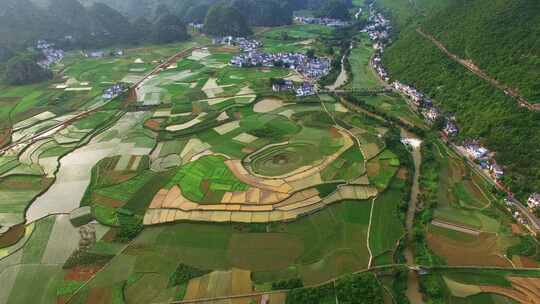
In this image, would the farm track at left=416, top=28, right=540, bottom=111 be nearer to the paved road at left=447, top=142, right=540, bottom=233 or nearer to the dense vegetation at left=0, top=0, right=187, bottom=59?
the paved road at left=447, top=142, right=540, bottom=233

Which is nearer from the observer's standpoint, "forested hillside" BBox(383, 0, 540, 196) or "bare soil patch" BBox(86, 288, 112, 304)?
"bare soil patch" BBox(86, 288, 112, 304)

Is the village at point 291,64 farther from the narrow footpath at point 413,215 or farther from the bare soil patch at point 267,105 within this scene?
the narrow footpath at point 413,215

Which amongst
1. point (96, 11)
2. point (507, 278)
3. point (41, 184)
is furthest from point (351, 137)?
point (96, 11)

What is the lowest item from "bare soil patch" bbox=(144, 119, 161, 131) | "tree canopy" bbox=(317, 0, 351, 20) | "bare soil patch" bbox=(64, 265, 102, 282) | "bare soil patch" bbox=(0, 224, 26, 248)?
"bare soil patch" bbox=(0, 224, 26, 248)

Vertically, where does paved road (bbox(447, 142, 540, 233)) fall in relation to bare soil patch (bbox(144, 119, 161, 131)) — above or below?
above

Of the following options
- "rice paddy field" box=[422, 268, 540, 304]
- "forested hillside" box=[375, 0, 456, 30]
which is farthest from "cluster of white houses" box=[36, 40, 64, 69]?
"forested hillside" box=[375, 0, 456, 30]

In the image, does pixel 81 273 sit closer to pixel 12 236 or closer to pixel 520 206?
pixel 12 236

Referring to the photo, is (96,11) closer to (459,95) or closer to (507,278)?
(459,95)

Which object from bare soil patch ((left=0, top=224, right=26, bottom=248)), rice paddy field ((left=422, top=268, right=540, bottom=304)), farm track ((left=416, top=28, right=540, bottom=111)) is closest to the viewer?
rice paddy field ((left=422, top=268, right=540, bottom=304))
